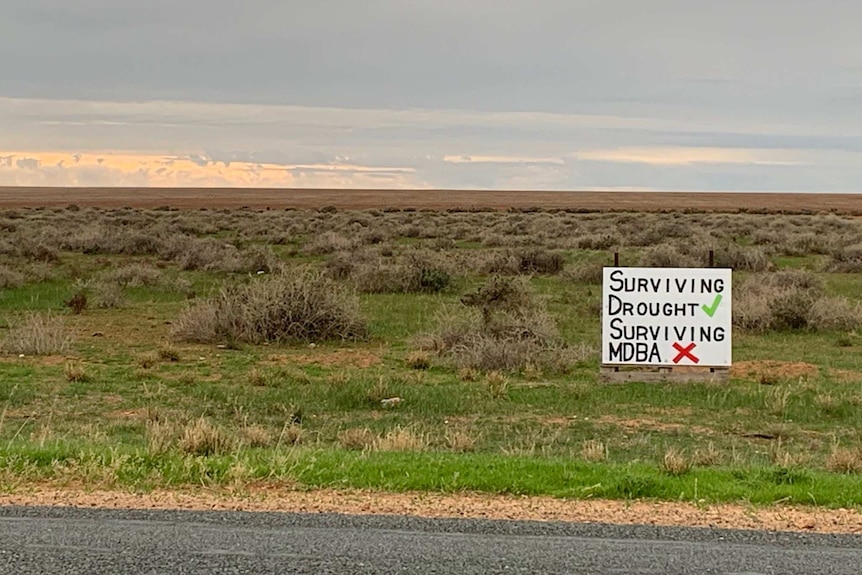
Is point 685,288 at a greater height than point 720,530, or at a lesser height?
greater

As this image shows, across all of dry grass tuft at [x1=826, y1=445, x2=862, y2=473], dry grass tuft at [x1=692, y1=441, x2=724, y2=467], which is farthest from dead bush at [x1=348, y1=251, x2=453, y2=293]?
dry grass tuft at [x1=826, y1=445, x2=862, y2=473]

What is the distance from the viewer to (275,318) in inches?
738

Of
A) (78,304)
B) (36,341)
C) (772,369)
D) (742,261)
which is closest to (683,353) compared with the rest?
(772,369)

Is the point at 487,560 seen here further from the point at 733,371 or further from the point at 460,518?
the point at 733,371

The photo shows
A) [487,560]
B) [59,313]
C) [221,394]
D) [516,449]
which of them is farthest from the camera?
[59,313]

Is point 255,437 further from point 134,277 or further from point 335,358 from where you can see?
point 134,277

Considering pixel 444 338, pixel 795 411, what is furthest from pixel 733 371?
pixel 444 338

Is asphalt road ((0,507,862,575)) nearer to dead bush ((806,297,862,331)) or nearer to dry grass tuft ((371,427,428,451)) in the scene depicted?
dry grass tuft ((371,427,428,451))

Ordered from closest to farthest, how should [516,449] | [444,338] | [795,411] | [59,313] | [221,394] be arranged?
[516,449] → [795,411] → [221,394] → [444,338] → [59,313]

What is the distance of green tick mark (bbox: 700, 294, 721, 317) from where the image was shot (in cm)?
1425

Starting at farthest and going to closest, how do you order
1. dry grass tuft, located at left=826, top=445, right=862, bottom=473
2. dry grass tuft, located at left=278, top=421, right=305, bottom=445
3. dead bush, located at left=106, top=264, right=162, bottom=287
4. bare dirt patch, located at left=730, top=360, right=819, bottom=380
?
1. dead bush, located at left=106, top=264, right=162, bottom=287
2. bare dirt patch, located at left=730, top=360, right=819, bottom=380
3. dry grass tuft, located at left=278, top=421, right=305, bottom=445
4. dry grass tuft, located at left=826, top=445, right=862, bottom=473

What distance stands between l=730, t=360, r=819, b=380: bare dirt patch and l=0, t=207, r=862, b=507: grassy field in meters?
0.08

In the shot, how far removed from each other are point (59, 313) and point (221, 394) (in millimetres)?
10326

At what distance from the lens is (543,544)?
19.3 ft
